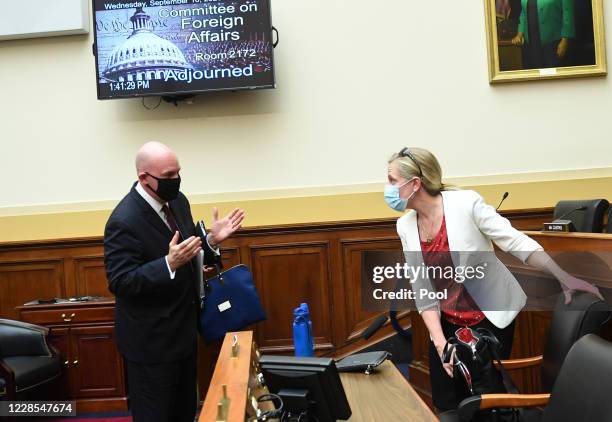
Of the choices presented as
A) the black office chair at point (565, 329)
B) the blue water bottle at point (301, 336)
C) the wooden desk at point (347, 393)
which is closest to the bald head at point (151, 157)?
the wooden desk at point (347, 393)

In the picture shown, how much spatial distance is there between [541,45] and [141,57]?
321cm

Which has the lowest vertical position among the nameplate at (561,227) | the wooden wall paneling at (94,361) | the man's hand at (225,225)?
the wooden wall paneling at (94,361)

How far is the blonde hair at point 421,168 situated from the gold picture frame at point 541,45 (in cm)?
318

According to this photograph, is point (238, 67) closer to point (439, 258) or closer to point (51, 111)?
point (51, 111)

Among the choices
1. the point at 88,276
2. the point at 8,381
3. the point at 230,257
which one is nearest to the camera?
the point at 8,381

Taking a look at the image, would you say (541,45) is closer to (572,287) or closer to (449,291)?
(572,287)

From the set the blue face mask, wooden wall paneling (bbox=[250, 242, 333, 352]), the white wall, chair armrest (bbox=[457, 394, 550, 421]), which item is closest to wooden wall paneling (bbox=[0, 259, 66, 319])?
the white wall

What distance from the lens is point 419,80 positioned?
5258 millimetres

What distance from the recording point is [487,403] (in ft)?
6.50

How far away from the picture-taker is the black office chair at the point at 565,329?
7.20 feet

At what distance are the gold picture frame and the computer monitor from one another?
4122mm

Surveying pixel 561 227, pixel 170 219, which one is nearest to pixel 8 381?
pixel 170 219

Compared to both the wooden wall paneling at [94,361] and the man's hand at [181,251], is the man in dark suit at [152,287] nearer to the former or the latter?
the man's hand at [181,251]

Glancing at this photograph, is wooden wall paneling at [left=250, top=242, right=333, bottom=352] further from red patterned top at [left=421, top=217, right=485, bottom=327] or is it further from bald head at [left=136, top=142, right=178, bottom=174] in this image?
red patterned top at [left=421, top=217, right=485, bottom=327]
